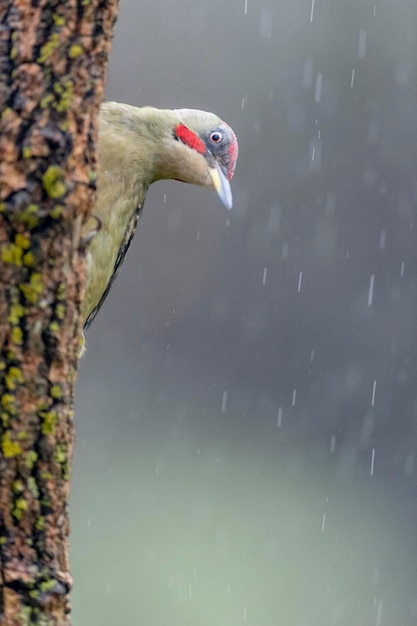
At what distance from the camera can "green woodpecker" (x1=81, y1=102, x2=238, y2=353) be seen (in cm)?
336

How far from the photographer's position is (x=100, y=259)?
11.1 feet

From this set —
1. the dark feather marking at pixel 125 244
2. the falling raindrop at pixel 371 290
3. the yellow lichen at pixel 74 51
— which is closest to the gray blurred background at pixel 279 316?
the falling raindrop at pixel 371 290

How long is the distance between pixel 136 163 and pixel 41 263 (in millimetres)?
1629

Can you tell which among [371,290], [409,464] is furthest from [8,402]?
[371,290]

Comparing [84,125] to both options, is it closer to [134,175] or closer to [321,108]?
[134,175]

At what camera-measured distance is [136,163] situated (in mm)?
3434

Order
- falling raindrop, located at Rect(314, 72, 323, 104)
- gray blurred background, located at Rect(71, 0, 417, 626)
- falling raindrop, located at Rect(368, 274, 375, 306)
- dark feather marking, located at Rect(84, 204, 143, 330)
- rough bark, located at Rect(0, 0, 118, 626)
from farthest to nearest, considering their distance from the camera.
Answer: falling raindrop, located at Rect(314, 72, 323, 104) < falling raindrop, located at Rect(368, 274, 375, 306) < gray blurred background, located at Rect(71, 0, 417, 626) < dark feather marking, located at Rect(84, 204, 143, 330) < rough bark, located at Rect(0, 0, 118, 626)

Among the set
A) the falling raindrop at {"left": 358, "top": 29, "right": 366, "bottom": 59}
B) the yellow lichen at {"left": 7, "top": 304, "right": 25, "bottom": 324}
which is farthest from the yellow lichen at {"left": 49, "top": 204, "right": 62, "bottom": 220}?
the falling raindrop at {"left": 358, "top": 29, "right": 366, "bottom": 59}

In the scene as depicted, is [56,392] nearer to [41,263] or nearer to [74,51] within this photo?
[41,263]

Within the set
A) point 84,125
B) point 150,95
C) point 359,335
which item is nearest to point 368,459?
point 359,335

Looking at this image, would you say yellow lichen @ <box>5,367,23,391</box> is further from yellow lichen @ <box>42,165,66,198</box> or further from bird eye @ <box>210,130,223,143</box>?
bird eye @ <box>210,130,223,143</box>

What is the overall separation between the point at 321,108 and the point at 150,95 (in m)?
1.25

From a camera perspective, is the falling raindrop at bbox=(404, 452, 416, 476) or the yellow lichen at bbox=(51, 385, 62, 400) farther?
the falling raindrop at bbox=(404, 452, 416, 476)

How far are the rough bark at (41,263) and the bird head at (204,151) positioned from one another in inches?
68.4
